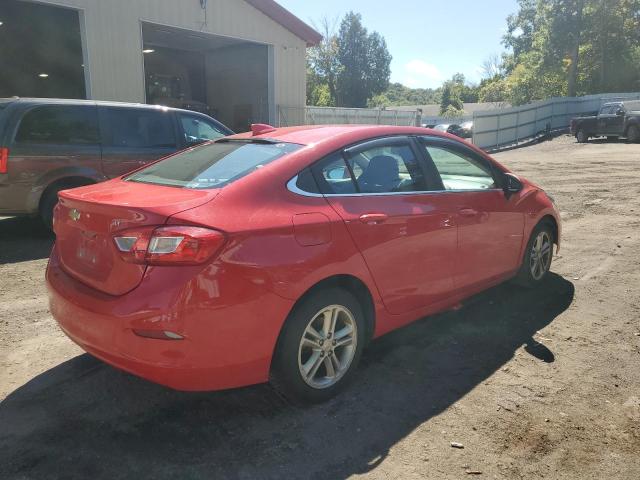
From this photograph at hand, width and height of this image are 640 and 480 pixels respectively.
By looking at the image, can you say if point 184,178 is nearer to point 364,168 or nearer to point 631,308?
point 364,168

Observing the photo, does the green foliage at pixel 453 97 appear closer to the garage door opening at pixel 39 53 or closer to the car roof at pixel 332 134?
the garage door opening at pixel 39 53

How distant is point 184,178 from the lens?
3.23 m

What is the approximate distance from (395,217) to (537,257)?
2.29 m

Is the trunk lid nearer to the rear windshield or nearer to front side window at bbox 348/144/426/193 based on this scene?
the rear windshield

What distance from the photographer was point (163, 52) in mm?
23328

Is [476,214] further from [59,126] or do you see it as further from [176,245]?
[59,126]

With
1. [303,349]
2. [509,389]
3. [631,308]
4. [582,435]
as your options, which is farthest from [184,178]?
[631,308]

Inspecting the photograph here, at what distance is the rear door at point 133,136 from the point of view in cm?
711

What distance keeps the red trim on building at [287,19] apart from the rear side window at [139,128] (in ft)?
32.4

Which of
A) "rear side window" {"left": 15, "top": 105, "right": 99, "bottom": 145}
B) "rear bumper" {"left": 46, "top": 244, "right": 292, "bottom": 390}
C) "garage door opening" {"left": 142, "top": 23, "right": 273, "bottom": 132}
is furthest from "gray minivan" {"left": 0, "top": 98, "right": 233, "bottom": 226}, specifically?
"garage door opening" {"left": 142, "top": 23, "right": 273, "bottom": 132}

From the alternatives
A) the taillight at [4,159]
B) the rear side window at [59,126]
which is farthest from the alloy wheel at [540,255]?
the taillight at [4,159]

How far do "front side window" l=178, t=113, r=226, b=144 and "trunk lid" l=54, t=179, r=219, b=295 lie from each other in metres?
4.77

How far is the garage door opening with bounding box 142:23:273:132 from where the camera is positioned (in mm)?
20000

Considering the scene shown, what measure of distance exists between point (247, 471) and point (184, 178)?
1.72 m
